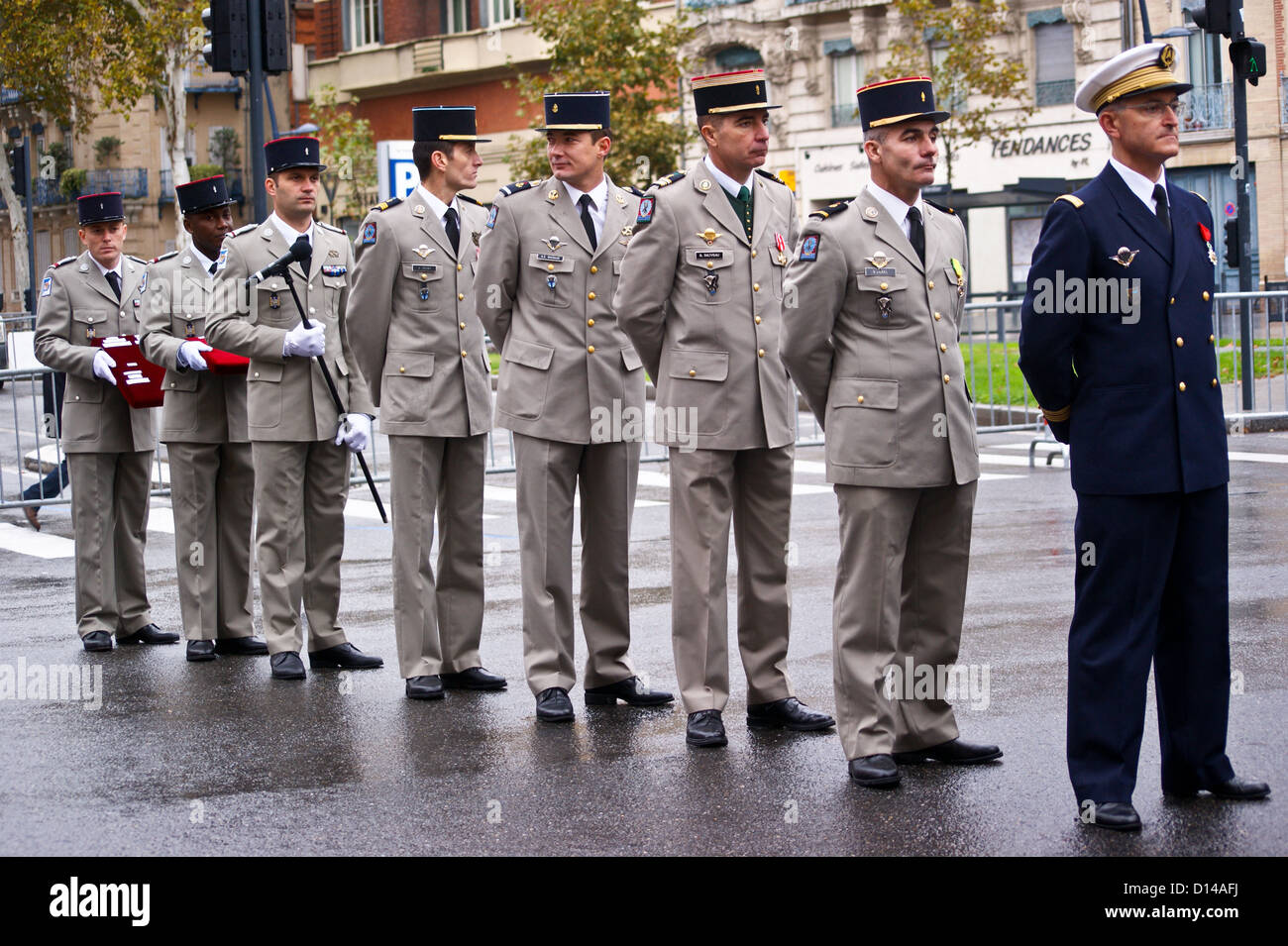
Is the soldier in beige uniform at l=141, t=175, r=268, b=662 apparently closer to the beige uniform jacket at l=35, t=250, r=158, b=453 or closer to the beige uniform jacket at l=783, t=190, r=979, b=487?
the beige uniform jacket at l=35, t=250, r=158, b=453

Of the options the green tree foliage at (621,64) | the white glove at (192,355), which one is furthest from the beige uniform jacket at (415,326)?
the green tree foliage at (621,64)

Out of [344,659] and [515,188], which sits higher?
[515,188]

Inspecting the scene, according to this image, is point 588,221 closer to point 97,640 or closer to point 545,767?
point 545,767

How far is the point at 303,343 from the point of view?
8578 millimetres

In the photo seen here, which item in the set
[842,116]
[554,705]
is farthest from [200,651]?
[842,116]

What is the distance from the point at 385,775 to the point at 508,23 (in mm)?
47631

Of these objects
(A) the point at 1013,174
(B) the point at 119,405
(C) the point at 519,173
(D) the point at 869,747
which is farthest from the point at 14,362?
(A) the point at 1013,174

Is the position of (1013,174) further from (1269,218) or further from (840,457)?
(840,457)

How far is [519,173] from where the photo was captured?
4175 centimetres

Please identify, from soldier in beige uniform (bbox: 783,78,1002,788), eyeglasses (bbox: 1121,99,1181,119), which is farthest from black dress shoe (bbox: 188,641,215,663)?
eyeglasses (bbox: 1121,99,1181,119)

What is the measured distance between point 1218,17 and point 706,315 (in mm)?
12561

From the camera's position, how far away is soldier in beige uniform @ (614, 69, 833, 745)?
22.6 ft

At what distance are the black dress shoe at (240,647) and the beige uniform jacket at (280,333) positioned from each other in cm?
118
